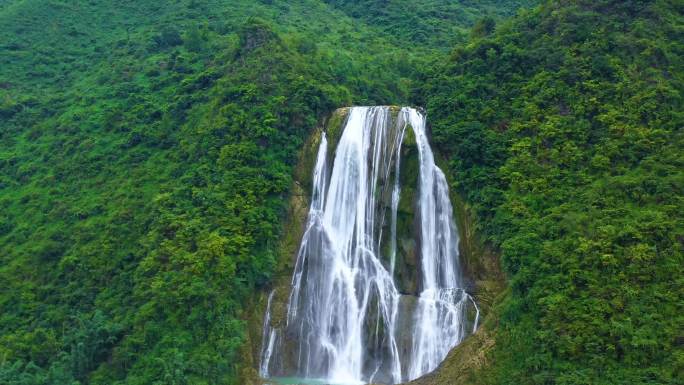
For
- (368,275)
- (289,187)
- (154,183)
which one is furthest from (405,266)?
(154,183)

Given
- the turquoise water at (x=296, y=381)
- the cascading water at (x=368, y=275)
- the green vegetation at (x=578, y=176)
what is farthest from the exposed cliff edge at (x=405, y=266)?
the green vegetation at (x=578, y=176)

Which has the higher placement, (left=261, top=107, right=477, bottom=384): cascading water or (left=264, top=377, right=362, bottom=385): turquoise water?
(left=261, top=107, right=477, bottom=384): cascading water

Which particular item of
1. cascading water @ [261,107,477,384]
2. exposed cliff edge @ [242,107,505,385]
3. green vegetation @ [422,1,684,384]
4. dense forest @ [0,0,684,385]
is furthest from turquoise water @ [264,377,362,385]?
green vegetation @ [422,1,684,384]

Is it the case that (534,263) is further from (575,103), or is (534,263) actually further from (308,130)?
(308,130)

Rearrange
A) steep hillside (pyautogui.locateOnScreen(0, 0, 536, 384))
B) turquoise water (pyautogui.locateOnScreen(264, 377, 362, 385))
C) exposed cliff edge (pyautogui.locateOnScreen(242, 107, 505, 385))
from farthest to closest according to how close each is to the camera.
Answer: steep hillside (pyautogui.locateOnScreen(0, 0, 536, 384)) < turquoise water (pyautogui.locateOnScreen(264, 377, 362, 385)) < exposed cliff edge (pyautogui.locateOnScreen(242, 107, 505, 385))

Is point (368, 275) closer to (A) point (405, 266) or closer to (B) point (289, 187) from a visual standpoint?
(A) point (405, 266)

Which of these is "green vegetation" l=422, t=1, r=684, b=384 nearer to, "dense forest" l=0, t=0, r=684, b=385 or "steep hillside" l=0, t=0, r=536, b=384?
"dense forest" l=0, t=0, r=684, b=385
